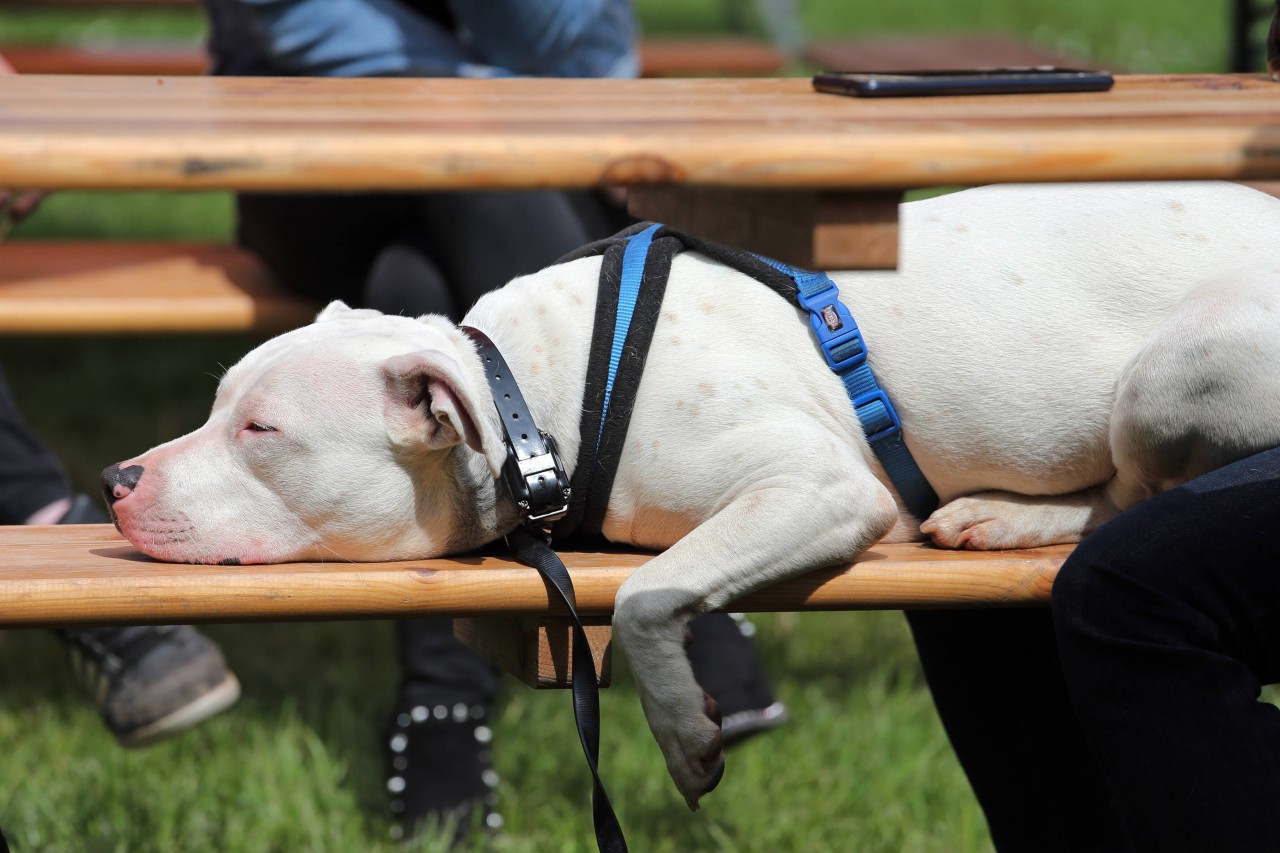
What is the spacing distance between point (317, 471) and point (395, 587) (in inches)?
9.0

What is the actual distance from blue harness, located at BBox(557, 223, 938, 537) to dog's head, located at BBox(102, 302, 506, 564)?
136 mm

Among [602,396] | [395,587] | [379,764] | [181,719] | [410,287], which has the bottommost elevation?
[379,764]

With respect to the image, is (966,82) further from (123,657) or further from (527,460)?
(123,657)

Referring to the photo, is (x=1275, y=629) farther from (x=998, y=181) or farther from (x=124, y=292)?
(x=124, y=292)

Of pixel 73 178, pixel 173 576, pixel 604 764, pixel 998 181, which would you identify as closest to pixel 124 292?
pixel 604 764

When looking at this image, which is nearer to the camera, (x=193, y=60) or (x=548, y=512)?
(x=548, y=512)

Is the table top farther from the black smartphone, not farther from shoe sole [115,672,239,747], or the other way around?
shoe sole [115,672,239,747]

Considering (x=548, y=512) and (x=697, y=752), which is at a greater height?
(x=548, y=512)

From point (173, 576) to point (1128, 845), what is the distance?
1.38m

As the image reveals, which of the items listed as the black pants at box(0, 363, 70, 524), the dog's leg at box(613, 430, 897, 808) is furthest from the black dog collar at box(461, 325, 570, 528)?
the black pants at box(0, 363, 70, 524)

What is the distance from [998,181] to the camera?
137cm

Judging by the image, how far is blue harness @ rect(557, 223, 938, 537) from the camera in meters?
1.81

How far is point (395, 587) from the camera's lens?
161 cm

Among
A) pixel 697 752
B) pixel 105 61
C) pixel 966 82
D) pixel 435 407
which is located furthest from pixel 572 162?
pixel 105 61
